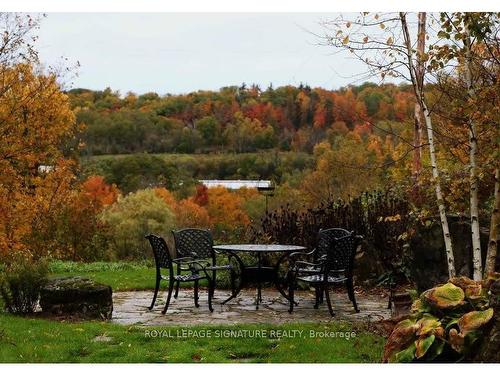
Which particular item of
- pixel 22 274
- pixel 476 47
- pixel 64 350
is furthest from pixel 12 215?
pixel 476 47

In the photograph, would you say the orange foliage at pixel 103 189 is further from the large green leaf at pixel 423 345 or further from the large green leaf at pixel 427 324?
the large green leaf at pixel 423 345

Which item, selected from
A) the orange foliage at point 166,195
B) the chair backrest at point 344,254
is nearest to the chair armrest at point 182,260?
the chair backrest at point 344,254

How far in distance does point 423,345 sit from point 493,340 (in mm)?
486

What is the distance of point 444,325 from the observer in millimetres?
4883

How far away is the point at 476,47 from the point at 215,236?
9688 mm

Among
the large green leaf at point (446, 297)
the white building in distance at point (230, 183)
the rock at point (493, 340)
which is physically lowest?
the rock at point (493, 340)

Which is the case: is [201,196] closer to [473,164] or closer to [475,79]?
[475,79]

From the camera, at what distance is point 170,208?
28266 millimetres

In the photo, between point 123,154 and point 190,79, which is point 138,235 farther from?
point 123,154

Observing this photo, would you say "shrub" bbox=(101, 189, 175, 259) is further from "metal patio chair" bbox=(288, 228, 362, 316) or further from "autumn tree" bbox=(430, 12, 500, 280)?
"autumn tree" bbox=(430, 12, 500, 280)

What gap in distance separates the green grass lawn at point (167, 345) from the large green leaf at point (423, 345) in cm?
57

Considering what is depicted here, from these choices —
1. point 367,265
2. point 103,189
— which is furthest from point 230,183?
point 367,265

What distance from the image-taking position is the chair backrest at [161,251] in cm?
741

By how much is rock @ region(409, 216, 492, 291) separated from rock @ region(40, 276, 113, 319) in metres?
3.43
